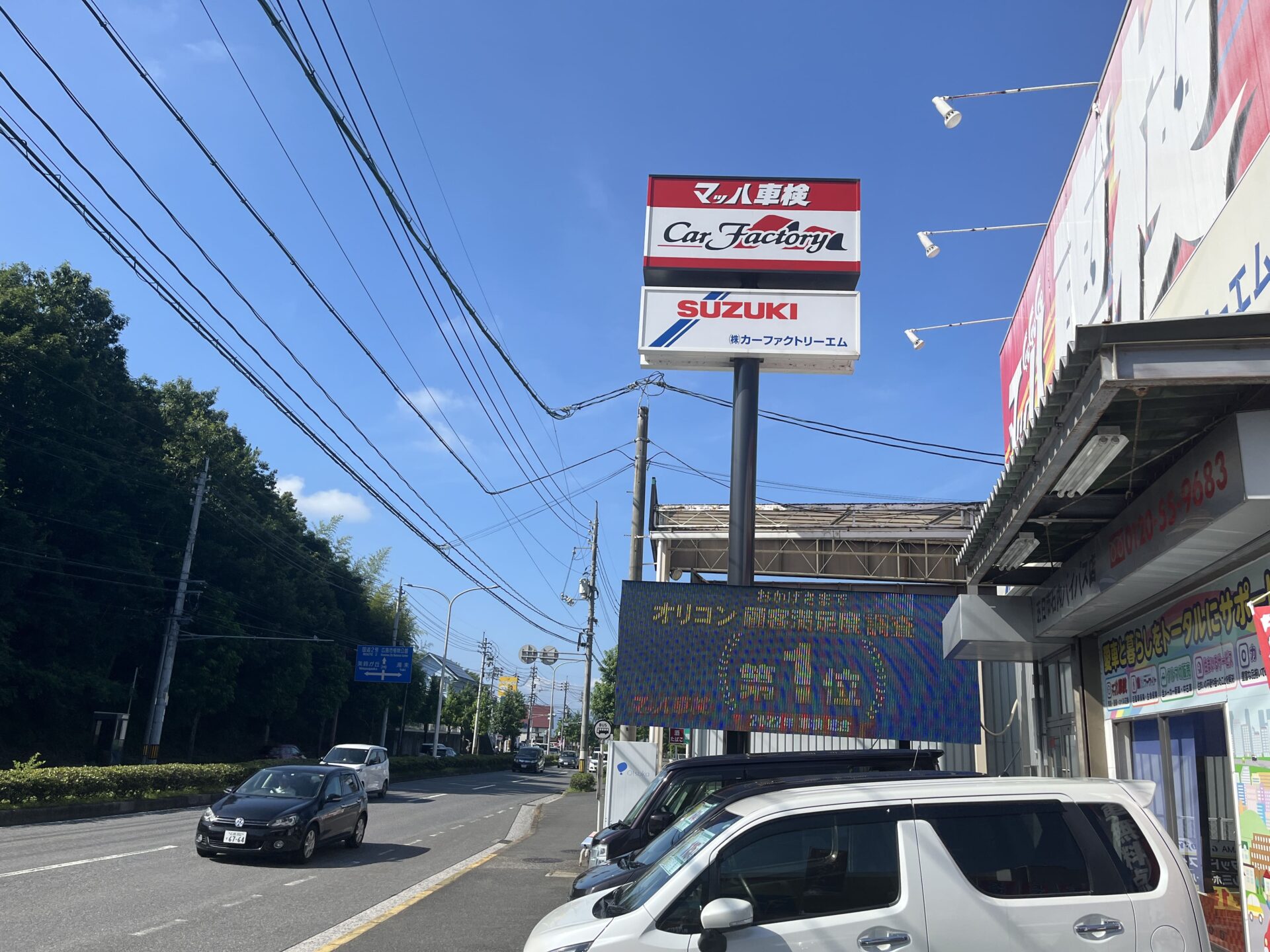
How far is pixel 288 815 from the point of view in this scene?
13008mm

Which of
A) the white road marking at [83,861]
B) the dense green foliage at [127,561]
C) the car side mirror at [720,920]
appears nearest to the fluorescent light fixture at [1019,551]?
the car side mirror at [720,920]

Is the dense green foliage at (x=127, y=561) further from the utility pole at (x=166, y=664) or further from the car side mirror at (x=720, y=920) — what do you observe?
the car side mirror at (x=720, y=920)

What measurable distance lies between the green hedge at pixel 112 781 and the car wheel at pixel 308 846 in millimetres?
4306

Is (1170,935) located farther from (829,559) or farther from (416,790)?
(416,790)

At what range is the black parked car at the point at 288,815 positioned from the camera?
12.7 meters

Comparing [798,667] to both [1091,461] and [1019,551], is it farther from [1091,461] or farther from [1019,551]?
[1091,461]

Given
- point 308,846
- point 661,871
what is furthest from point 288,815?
point 661,871

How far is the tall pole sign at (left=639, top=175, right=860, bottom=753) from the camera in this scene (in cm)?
1741

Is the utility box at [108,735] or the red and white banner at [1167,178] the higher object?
the red and white banner at [1167,178]

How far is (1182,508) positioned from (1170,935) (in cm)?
339

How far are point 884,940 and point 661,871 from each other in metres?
1.16

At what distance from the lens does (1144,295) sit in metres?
7.84

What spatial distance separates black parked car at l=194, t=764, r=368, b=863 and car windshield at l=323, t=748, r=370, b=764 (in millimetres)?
14307

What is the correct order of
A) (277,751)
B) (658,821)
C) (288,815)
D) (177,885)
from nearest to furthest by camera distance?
(658,821) → (177,885) → (288,815) → (277,751)
